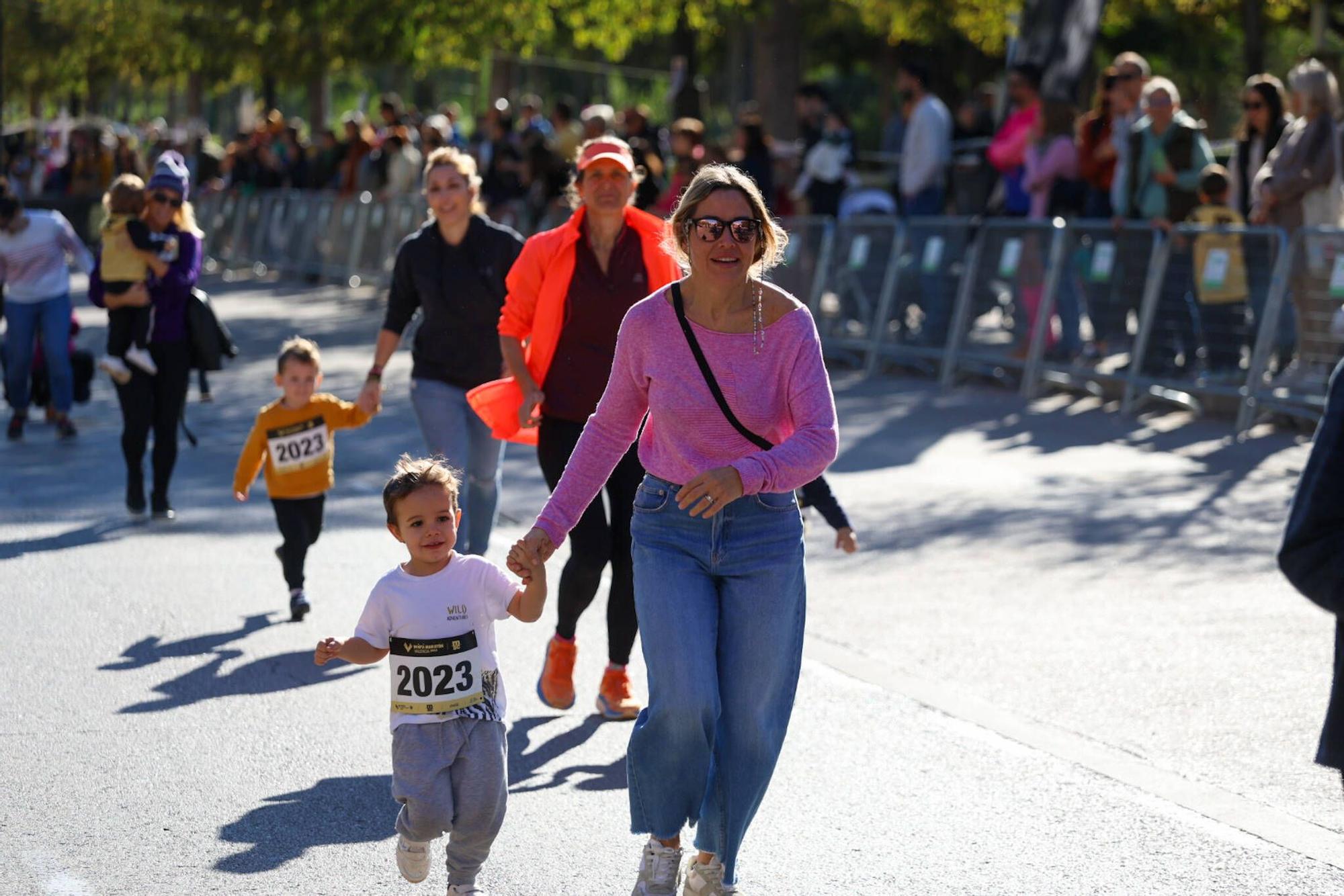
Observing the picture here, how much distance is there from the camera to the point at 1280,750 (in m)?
6.31

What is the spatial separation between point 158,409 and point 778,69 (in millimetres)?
A: 17082

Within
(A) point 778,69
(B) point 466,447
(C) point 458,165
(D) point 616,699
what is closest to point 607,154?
(C) point 458,165

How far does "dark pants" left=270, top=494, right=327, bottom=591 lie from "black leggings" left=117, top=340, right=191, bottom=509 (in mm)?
2243

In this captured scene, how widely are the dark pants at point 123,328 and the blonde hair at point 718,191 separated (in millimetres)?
6348

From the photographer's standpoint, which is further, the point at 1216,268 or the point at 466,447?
the point at 1216,268

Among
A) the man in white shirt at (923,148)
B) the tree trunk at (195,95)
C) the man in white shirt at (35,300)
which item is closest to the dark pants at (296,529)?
the man in white shirt at (35,300)

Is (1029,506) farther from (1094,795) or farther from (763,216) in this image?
(763,216)

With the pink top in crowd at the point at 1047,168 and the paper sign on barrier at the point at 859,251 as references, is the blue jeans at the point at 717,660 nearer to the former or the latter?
the pink top in crowd at the point at 1047,168

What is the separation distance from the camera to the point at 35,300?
44.5ft

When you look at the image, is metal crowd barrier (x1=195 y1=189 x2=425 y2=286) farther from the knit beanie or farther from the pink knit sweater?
the pink knit sweater

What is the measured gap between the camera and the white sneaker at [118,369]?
34.5 feet

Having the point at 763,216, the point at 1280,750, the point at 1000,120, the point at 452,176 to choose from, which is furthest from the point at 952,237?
the point at 763,216

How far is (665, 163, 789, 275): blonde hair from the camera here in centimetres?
473

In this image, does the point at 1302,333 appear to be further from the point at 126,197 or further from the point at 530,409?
the point at 530,409
